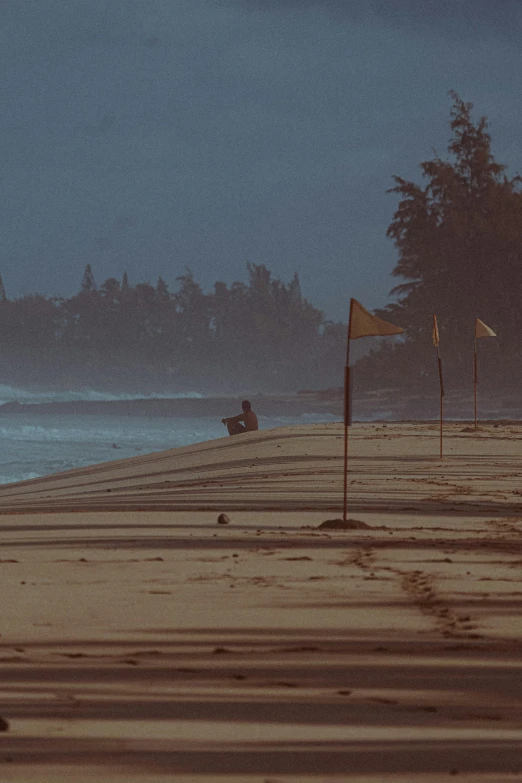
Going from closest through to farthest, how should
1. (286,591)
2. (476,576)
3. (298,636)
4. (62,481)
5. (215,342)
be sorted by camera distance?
(298,636) → (286,591) → (476,576) → (62,481) → (215,342)

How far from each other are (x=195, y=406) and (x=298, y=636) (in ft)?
248

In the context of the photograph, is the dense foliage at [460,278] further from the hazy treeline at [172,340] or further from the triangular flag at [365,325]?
the hazy treeline at [172,340]

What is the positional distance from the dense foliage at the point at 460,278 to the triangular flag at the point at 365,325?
51011 mm

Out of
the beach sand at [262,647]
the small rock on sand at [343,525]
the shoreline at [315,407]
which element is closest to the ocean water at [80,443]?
the shoreline at [315,407]

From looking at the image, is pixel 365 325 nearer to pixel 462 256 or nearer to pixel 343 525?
pixel 343 525

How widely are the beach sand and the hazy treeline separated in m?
115

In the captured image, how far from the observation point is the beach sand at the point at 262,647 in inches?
119

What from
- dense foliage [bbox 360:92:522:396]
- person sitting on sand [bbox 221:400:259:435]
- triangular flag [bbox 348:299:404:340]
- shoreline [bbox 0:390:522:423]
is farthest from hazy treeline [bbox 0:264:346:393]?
triangular flag [bbox 348:299:404:340]

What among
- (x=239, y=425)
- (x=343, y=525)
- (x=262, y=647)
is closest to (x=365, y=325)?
(x=343, y=525)

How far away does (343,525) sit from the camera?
8062 millimetres

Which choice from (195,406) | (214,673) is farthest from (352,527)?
(195,406)

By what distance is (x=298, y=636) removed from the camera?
14.6 feet

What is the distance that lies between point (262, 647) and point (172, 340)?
126m

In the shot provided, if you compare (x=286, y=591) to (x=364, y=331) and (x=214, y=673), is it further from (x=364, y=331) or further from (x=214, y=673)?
(x=364, y=331)
